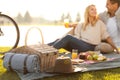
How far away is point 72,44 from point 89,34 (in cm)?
44

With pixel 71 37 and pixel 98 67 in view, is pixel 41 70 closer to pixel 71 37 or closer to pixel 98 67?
pixel 98 67

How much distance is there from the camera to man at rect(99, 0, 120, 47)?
819 centimetres

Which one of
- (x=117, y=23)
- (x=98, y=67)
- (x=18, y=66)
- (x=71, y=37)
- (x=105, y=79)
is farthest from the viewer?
(x=117, y=23)

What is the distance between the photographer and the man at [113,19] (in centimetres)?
819

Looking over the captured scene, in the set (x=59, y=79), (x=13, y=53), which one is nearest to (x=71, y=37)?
(x=13, y=53)

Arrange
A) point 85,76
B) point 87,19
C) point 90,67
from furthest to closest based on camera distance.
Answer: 1. point 87,19
2. point 90,67
3. point 85,76

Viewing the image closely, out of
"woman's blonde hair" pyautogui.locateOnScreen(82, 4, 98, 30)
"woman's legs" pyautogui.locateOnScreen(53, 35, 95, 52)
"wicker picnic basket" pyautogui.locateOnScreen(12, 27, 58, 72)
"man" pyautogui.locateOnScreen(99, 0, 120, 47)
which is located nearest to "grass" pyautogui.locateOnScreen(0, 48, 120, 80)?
"wicker picnic basket" pyautogui.locateOnScreen(12, 27, 58, 72)

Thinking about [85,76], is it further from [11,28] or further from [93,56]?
[11,28]

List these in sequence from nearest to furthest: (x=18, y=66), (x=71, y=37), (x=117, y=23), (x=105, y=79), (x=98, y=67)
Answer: (x=105, y=79)
(x=18, y=66)
(x=98, y=67)
(x=71, y=37)
(x=117, y=23)

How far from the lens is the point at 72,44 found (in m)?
7.75

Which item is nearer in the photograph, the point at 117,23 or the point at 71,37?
the point at 71,37

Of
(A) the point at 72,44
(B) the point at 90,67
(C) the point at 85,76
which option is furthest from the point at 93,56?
(C) the point at 85,76

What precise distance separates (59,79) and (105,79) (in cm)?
60

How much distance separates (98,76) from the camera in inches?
228
